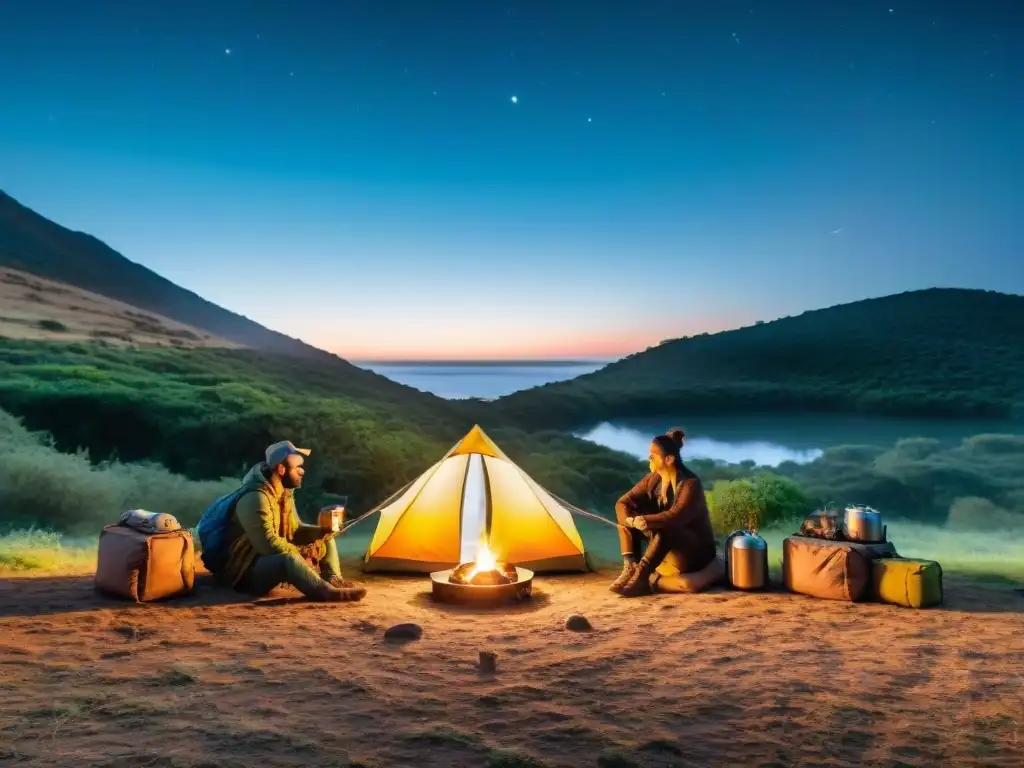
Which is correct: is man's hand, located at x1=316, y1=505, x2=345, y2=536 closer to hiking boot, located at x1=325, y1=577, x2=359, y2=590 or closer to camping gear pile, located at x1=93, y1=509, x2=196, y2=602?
hiking boot, located at x1=325, y1=577, x2=359, y2=590

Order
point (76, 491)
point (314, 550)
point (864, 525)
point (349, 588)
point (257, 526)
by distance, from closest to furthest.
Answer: point (257, 526) < point (864, 525) < point (349, 588) < point (314, 550) < point (76, 491)

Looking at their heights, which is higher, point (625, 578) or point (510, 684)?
point (625, 578)

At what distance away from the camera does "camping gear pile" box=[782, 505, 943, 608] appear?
6.79m

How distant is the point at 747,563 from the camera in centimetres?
749

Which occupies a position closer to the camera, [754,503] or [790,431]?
[754,503]

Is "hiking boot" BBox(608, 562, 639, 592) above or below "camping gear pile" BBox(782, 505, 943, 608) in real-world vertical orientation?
below

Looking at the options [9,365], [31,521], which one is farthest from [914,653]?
[9,365]

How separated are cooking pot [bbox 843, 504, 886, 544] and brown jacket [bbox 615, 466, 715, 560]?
1262 mm

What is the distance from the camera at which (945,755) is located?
11.9 ft

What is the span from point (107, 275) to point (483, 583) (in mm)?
30877

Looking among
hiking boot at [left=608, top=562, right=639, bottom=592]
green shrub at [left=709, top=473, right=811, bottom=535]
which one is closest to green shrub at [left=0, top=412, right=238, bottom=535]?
hiking boot at [left=608, top=562, right=639, bottom=592]

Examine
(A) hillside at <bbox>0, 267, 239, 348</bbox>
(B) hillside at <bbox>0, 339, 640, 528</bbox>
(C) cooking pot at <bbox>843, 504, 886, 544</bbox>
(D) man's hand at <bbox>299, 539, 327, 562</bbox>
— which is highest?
(A) hillside at <bbox>0, 267, 239, 348</bbox>

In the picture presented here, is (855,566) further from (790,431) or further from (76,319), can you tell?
(790,431)

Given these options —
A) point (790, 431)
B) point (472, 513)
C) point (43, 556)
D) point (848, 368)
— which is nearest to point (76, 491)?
point (43, 556)
